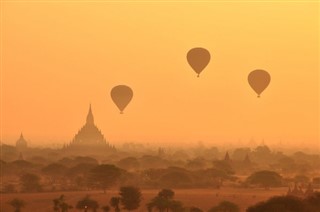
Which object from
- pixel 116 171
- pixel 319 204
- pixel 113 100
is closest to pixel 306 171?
pixel 113 100

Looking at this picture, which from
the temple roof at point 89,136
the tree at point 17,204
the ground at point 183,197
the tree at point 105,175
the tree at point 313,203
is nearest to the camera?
the tree at point 313,203

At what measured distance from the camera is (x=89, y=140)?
177 metres

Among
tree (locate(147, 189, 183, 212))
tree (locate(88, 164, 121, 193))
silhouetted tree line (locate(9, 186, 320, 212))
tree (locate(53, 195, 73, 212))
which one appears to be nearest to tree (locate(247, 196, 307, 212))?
silhouetted tree line (locate(9, 186, 320, 212))

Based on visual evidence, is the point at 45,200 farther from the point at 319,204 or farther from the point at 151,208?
the point at 319,204

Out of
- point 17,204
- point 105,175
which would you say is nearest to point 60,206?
point 17,204

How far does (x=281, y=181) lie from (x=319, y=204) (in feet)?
134

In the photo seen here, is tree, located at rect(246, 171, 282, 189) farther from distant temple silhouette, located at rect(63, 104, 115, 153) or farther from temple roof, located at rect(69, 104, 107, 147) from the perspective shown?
temple roof, located at rect(69, 104, 107, 147)

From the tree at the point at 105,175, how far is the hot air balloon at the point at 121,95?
23.7m

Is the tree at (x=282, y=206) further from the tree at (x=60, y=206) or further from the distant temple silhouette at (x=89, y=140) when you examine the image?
the distant temple silhouette at (x=89, y=140)

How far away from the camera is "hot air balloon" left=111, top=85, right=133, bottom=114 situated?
3954 inches

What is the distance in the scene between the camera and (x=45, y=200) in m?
63.1

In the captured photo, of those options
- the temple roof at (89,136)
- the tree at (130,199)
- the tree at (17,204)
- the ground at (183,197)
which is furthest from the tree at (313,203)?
the temple roof at (89,136)

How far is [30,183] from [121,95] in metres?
30.3

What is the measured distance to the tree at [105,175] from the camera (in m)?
74.6
